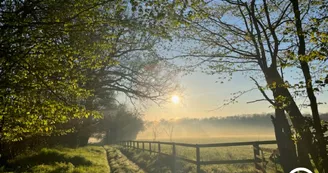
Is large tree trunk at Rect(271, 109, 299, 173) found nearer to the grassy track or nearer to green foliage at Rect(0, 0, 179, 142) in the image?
green foliage at Rect(0, 0, 179, 142)

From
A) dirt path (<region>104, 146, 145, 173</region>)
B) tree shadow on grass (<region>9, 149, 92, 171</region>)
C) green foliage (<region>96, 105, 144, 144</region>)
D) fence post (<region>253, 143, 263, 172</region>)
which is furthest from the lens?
green foliage (<region>96, 105, 144, 144</region>)

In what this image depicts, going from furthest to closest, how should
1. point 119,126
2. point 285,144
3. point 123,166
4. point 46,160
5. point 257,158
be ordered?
point 119,126 < point 123,166 < point 46,160 < point 257,158 < point 285,144

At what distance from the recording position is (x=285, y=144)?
992 cm

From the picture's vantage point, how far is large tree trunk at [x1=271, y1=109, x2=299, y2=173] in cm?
983

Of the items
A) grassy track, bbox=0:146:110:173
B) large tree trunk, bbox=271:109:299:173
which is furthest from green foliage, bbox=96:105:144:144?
large tree trunk, bbox=271:109:299:173

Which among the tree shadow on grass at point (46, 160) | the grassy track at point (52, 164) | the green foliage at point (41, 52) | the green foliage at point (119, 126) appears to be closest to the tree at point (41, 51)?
the green foliage at point (41, 52)

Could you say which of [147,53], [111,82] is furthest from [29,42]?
[111,82]

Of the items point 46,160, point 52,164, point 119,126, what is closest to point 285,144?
point 52,164

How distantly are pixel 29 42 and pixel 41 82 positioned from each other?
1189 millimetres

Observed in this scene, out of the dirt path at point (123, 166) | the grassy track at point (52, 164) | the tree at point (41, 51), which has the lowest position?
the dirt path at point (123, 166)

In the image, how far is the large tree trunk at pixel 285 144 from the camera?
9.83 meters

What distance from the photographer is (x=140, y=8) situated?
7.35 m

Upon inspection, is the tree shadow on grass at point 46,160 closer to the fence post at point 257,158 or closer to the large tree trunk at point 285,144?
the fence post at point 257,158

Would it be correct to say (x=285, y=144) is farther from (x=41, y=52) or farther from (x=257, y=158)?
(x=41, y=52)
